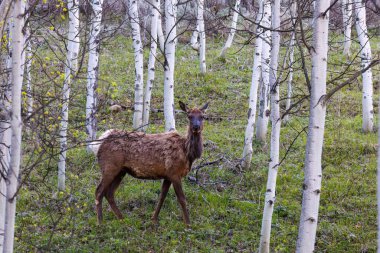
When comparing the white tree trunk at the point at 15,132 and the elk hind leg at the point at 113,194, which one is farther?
the elk hind leg at the point at 113,194

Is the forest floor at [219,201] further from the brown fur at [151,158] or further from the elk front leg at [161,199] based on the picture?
the brown fur at [151,158]

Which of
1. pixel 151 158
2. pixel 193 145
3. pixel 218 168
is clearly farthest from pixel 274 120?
pixel 218 168

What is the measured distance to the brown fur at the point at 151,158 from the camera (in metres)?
9.89

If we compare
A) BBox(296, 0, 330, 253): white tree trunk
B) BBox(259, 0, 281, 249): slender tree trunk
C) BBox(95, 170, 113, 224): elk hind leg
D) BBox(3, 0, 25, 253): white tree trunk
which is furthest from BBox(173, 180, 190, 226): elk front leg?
BBox(3, 0, 25, 253): white tree trunk

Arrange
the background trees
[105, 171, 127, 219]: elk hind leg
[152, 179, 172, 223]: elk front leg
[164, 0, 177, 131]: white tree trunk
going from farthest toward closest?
[164, 0, 177, 131]: white tree trunk < [105, 171, 127, 219]: elk hind leg < [152, 179, 172, 223]: elk front leg < the background trees

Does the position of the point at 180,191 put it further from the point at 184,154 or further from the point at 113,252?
the point at 113,252

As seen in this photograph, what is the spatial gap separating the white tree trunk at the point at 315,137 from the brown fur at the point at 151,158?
4168 mm

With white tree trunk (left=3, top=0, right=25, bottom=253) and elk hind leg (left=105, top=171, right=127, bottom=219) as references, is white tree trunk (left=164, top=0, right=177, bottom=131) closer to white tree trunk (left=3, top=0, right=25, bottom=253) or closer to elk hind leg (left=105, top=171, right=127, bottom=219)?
elk hind leg (left=105, top=171, right=127, bottom=219)

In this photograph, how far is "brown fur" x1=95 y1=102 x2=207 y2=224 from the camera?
989cm

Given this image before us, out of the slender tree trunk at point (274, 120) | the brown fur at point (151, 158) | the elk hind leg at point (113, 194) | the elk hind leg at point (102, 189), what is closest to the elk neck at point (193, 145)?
the brown fur at point (151, 158)

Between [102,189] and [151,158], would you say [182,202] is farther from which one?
[102,189]

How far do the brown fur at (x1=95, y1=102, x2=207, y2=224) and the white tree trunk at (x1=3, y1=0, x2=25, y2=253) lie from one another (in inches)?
194

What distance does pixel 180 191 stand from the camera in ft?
32.1

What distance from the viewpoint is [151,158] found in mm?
9961
